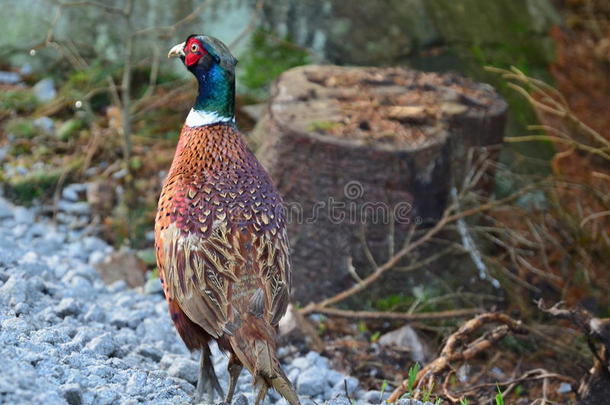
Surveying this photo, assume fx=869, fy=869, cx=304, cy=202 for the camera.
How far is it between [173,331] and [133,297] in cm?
47

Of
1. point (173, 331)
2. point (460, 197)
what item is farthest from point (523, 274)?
point (173, 331)

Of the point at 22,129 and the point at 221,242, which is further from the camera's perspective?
the point at 22,129

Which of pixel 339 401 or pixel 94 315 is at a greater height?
pixel 339 401

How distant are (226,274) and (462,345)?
1.32 m

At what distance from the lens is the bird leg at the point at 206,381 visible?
3375 mm

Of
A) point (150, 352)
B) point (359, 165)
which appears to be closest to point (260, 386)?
point (150, 352)

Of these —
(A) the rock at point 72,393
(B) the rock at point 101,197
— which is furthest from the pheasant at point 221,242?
(B) the rock at point 101,197

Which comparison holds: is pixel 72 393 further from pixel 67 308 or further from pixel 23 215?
pixel 23 215

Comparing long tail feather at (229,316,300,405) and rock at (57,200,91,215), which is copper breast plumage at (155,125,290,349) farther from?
rock at (57,200,91,215)

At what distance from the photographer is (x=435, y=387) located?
12.5ft

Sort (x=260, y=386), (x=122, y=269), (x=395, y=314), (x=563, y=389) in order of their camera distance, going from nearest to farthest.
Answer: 1. (x=260, y=386)
2. (x=563, y=389)
3. (x=395, y=314)
4. (x=122, y=269)

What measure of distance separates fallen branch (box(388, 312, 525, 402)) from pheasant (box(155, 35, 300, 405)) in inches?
33.7

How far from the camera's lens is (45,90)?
267 inches

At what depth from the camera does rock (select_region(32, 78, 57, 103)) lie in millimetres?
6742
